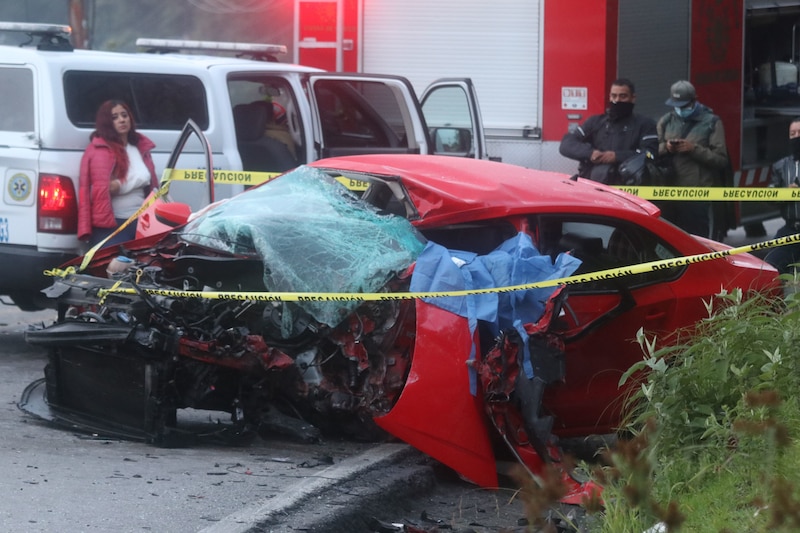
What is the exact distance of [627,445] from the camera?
9.27 feet

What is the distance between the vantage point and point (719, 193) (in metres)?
8.84

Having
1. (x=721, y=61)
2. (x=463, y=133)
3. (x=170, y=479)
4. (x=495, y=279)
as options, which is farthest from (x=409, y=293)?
(x=721, y=61)

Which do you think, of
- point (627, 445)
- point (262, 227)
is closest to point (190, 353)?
point (262, 227)

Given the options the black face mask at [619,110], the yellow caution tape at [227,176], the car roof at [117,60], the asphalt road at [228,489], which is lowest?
the asphalt road at [228,489]

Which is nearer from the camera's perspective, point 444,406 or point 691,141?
point 444,406

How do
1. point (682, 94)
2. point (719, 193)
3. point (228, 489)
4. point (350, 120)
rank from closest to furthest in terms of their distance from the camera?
1. point (228, 489)
2. point (719, 193)
3. point (350, 120)
4. point (682, 94)

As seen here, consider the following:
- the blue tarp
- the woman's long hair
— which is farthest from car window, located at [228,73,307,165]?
the blue tarp

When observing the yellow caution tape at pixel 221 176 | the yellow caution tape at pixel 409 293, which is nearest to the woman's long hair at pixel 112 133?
the yellow caution tape at pixel 221 176

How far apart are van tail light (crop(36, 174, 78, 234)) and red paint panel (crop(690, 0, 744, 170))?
23.3 feet

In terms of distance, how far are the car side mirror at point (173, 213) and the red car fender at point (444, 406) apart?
2.01m

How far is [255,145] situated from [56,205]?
6.92 ft

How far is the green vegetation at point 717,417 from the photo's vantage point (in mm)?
4039

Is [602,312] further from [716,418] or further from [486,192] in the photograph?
[716,418]

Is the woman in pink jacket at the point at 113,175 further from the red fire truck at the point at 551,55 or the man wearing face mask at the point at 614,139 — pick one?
the red fire truck at the point at 551,55
